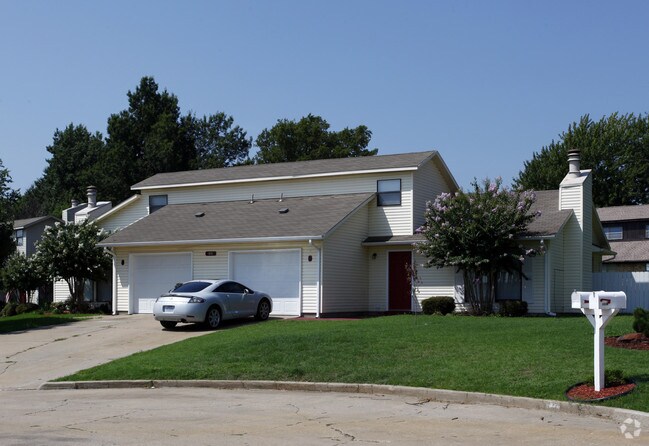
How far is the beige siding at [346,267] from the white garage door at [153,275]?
221 inches

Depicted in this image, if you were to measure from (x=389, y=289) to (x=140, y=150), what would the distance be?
43354 mm

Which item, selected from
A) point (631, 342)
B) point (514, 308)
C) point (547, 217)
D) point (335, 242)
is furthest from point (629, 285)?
point (631, 342)

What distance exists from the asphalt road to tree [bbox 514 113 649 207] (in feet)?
157

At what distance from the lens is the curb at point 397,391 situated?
423 inches

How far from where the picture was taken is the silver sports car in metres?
22.9

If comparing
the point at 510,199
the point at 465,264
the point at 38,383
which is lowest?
the point at 38,383

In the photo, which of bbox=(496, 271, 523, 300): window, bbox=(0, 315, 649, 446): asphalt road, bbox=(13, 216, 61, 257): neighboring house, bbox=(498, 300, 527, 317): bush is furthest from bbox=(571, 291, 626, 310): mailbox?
bbox=(13, 216, 61, 257): neighboring house

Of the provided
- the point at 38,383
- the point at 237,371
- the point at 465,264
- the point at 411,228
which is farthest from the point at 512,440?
the point at 411,228

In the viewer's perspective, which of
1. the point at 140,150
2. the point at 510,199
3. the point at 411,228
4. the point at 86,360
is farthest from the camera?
the point at 140,150

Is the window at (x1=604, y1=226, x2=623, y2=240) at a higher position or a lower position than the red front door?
higher

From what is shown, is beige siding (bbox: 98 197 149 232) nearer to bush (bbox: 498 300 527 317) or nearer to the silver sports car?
the silver sports car

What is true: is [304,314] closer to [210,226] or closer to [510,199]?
[210,226]

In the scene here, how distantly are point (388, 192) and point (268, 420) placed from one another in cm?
1990

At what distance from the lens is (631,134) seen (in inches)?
2331
